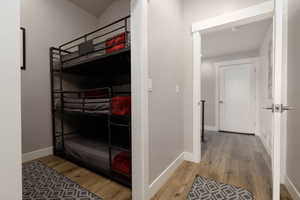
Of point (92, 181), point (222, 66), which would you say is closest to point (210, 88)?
point (222, 66)

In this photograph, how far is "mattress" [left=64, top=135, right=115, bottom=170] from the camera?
180cm

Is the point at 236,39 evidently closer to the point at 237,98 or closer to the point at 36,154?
the point at 237,98

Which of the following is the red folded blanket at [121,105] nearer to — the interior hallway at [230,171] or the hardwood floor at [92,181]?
the hardwood floor at [92,181]

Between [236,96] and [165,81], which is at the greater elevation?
[165,81]

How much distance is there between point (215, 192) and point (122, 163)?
1.04 m

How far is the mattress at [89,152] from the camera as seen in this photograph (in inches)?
70.7

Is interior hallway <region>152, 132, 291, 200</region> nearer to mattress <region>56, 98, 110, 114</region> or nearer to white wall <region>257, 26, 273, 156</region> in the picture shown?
white wall <region>257, 26, 273, 156</region>

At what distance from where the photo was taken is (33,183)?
1602 mm

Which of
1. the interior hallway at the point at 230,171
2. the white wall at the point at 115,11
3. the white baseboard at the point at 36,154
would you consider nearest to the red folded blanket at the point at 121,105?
the interior hallway at the point at 230,171

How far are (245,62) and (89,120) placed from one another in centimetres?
422

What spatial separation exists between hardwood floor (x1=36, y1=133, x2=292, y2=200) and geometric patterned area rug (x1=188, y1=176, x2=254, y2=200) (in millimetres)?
70

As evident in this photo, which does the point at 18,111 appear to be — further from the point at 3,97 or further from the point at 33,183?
the point at 33,183

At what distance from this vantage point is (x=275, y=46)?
43.7 inches

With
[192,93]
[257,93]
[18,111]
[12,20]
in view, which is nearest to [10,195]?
[18,111]
